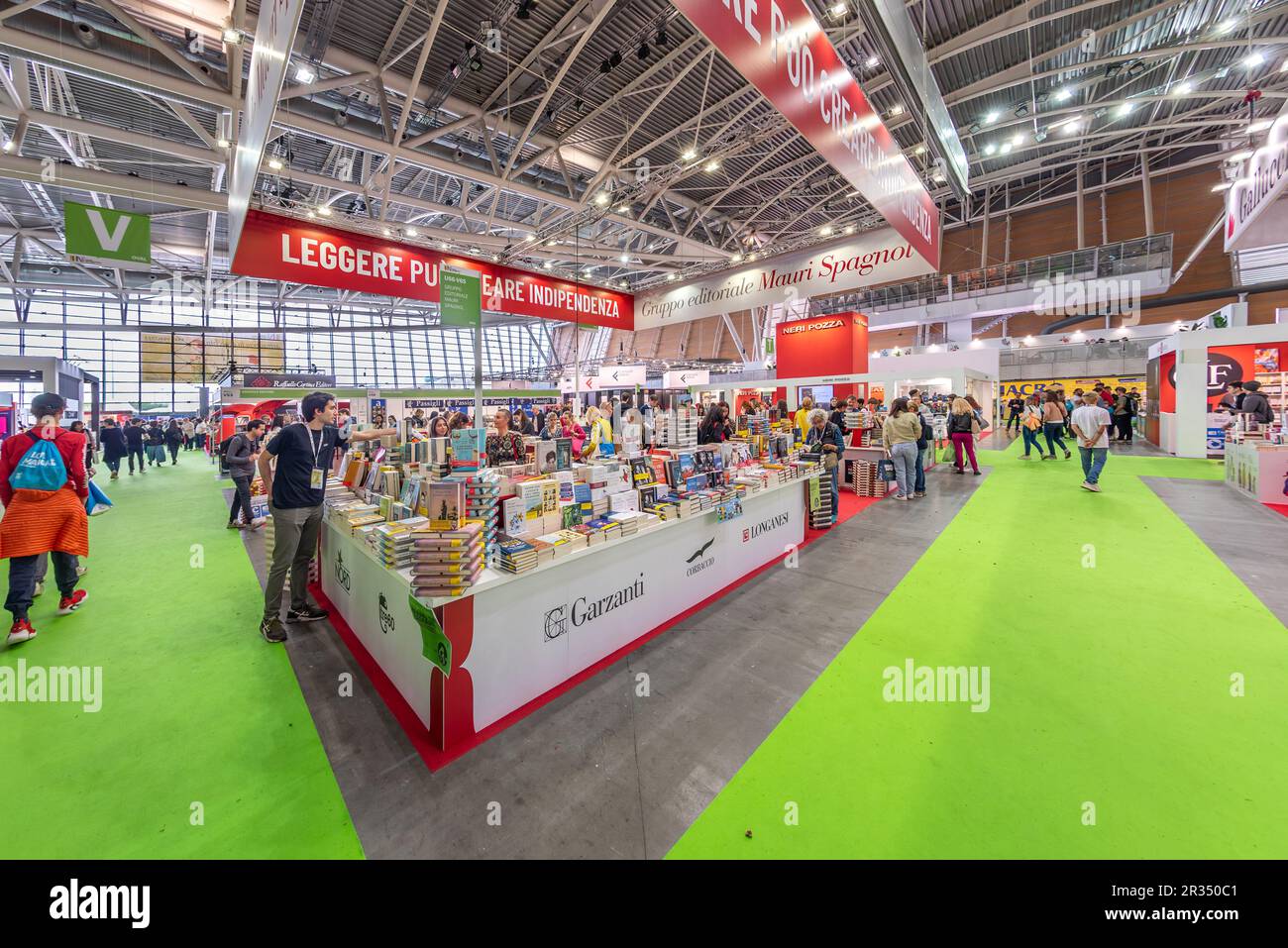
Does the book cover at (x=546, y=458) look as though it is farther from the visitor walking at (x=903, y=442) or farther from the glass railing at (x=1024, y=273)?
the glass railing at (x=1024, y=273)

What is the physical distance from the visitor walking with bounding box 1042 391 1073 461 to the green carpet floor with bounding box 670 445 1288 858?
24.2 feet

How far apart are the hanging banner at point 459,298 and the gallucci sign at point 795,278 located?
Result: 4.10 meters

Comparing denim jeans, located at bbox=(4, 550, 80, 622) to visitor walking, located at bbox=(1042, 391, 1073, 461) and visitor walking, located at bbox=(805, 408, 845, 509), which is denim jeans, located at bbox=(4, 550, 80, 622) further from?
visitor walking, located at bbox=(1042, 391, 1073, 461)

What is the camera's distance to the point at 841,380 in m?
10.5

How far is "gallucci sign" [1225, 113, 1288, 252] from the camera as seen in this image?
4559 millimetres

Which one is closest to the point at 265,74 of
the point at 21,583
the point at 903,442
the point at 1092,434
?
the point at 21,583

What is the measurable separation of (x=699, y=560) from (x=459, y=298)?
3841 mm

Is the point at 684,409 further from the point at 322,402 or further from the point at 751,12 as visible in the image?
the point at 751,12

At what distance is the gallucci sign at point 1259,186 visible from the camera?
456 cm

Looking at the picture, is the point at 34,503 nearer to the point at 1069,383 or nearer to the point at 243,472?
the point at 243,472

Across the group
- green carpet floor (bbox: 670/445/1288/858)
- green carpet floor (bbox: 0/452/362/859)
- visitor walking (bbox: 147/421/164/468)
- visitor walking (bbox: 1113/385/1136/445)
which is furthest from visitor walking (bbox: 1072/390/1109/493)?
visitor walking (bbox: 147/421/164/468)

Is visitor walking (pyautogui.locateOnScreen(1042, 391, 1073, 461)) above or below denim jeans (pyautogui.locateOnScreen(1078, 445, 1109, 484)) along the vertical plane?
above

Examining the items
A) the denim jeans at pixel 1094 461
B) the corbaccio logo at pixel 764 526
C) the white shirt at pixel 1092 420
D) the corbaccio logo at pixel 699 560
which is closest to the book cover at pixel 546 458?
the corbaccio logo at pixel 699 560

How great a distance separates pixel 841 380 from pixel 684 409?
6.38m
